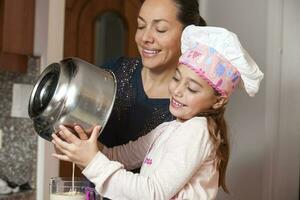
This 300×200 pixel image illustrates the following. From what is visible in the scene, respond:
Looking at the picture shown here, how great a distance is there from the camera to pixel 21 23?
153cm

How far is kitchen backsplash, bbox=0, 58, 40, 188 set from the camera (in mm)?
1640

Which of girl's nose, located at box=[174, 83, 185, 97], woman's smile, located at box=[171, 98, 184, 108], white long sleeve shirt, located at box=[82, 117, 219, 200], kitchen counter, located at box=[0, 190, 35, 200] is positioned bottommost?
kitchen counter, located at box=[0, 190, 35, 200]

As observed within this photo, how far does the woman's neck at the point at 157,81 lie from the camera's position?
1303mm

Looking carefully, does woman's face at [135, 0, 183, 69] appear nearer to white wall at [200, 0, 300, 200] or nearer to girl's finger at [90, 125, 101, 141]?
girl's finger at [90, 125, 101, 141]

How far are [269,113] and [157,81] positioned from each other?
30.8 inches

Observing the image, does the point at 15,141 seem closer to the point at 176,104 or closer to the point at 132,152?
the point at 132,152

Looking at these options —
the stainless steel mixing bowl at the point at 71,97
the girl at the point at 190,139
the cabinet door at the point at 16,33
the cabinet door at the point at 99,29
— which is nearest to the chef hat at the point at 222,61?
the girl at the point at 190,139

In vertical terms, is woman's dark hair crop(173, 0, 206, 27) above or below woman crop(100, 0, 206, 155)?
above

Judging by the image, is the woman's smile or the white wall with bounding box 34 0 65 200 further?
the white wall with bounding box 34 0 65 200

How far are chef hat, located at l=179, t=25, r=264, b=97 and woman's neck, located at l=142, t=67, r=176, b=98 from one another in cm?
26

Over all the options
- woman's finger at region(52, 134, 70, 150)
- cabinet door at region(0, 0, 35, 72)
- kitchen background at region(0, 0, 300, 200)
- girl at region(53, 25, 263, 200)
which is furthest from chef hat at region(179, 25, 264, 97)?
kitchen background at region(0, 0, 300, 200)

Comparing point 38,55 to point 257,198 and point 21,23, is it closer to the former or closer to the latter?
point 21,23

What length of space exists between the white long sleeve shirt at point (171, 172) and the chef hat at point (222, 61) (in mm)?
94

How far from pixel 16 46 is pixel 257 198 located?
3.69 ft
